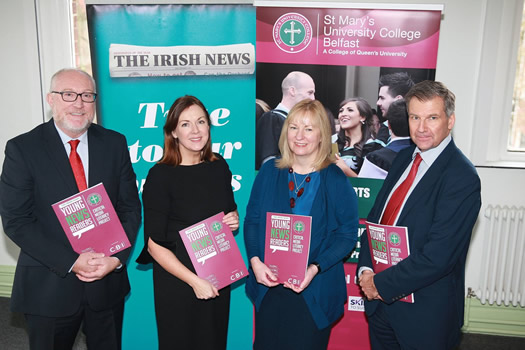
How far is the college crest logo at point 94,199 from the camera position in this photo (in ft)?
6.79

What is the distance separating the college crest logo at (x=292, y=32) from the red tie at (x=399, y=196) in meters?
1.29

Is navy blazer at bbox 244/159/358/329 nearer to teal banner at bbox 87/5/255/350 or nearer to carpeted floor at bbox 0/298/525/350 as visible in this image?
teal banner at bbox 87/5/255/350

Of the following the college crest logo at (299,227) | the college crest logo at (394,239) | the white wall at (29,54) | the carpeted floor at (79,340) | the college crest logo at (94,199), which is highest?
the white wall at (29,54)

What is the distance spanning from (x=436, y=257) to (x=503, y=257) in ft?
6.51


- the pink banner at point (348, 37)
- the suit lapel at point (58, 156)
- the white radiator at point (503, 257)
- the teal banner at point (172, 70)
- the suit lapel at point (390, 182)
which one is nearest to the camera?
the suit lapel at point (58, 156)

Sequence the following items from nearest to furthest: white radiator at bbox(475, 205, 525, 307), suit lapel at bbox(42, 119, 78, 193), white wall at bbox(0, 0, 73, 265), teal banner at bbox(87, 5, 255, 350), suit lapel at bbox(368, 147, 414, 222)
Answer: suit lapel at bbox(42, 119, 78, 193) < suit lapel at bbox(368, 147, 414, 222) < teal banner at bbox(87, 5, 255, 350) < white radiator at bbox(475, 205, 525, 307) < white wall at bbox(0, 0, 73, 265)

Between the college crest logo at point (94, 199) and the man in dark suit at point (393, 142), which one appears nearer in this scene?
the college crest logo at point (94, 199)

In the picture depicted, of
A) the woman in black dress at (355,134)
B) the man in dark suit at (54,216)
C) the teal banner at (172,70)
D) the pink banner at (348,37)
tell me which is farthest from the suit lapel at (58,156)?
the woman in black dress at (355,134)

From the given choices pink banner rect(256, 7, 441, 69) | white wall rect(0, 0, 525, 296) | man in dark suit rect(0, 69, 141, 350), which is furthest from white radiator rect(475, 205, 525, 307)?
man in dark suit rect(0, 69, 141, 350)

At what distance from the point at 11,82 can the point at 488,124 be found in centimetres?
422

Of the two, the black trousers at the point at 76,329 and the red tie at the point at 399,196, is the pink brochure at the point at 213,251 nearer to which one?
the black trousers at the point at 76,329

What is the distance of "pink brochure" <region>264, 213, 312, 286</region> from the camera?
80.6 inches

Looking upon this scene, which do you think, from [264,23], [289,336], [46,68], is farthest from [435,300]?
[46,68]

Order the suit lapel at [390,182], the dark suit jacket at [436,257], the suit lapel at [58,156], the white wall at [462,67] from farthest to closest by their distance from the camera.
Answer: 1. the white wall at [462,67]
2. the suit lapel at [390,182]
3. the suit lapel at [58,156]
4. the dark suit jacket at [436,257]
